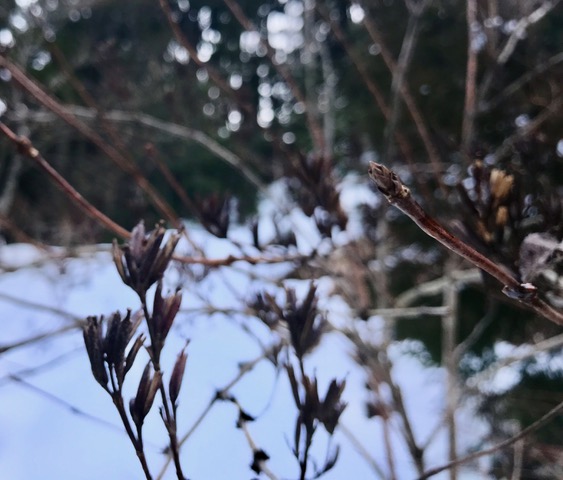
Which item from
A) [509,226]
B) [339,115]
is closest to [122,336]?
[509,226]

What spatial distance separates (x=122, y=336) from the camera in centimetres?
51

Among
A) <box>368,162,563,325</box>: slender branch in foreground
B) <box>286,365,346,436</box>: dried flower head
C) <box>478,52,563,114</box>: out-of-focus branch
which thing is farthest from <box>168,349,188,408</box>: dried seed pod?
<box>478,52,563,114</box>: out-of-focus branch

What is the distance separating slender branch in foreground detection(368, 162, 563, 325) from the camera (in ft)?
1.16

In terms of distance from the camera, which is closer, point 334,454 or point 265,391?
point 334,454

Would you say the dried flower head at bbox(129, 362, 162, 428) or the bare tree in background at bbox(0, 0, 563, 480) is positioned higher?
the bare tree in background at bbox(0, 0, 563, 480)

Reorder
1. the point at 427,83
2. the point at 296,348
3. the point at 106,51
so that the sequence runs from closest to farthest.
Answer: the point at 296,348
the point at 106,51
the point at 427,83

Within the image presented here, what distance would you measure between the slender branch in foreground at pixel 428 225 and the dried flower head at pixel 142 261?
26 cm

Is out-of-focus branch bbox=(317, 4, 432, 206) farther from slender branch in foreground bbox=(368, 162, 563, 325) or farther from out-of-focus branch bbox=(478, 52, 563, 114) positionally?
slender branch in foreground bbox=(368, 162, 563, 325)

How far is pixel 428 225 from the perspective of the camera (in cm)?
39

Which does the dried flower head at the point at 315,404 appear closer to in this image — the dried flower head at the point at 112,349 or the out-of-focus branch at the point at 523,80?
the dried flower head at the point at 112,349

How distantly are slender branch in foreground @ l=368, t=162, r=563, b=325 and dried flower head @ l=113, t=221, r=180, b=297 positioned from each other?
263mm

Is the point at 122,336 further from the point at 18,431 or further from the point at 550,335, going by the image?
the point at 550,335

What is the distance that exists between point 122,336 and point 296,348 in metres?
0.20

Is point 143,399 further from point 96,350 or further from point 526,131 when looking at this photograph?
point 526,131
